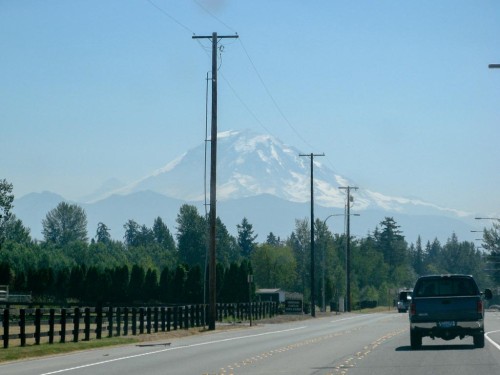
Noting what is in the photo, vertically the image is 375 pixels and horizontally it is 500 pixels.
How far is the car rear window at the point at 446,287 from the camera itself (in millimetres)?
31719

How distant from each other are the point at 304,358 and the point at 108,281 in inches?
2707

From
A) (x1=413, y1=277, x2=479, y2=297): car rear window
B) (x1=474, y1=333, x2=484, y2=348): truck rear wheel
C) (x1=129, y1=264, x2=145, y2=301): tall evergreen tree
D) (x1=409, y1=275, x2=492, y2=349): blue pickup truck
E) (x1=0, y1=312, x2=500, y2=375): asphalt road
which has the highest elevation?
(x1=129, y1=264, x2=145, y2=301): tall evergreen tree

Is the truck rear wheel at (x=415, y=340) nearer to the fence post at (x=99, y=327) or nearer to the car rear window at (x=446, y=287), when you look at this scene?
the car rear window at (x=446, y=287)

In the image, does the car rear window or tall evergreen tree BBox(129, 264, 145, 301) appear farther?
tall evergreen tree BBox(129, 264, 145, 301)

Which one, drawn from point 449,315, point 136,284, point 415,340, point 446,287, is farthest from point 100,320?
point 136,284

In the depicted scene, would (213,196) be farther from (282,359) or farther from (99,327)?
(282,359)

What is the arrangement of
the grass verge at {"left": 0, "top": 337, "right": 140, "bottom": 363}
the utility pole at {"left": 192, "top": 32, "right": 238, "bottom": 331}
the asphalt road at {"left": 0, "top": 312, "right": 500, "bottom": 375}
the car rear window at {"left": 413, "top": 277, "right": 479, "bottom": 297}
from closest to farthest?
the asphalt road at {"left": 0, "top": 312, "right": 500, "bottom": 375} < the grass verge at {"left": 0, "top": 337, "right": 140, "bottom": 363} < the car rear window at {"left": 413, "top": 277, "right": 479, "bottom": 297} < the utility pole at {"left": 192, "top": 32, "right": 238, "bottom": 331}

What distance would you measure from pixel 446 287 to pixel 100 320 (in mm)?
12807

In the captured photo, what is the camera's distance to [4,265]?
302 ft

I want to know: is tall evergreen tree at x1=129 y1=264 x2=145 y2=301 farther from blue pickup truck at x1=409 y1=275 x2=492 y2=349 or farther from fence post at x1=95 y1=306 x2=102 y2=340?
blue pickup truck at x1=409 y1=275 x2=492 y2=349

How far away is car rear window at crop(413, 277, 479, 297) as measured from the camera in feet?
104

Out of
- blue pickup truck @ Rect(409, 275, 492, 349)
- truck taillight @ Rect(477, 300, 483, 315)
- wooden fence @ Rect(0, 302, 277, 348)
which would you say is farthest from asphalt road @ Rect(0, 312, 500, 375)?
wooden fence @ Rect(0, 302, 277, 348)

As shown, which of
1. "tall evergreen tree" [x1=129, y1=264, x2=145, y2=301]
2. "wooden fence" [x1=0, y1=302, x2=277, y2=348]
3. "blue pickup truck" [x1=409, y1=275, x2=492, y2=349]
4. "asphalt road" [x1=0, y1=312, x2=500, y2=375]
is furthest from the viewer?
"tall evergreen tree" [x1=129, y1=264, x2=145, y2=301]

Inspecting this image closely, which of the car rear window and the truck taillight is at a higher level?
the car rear window
